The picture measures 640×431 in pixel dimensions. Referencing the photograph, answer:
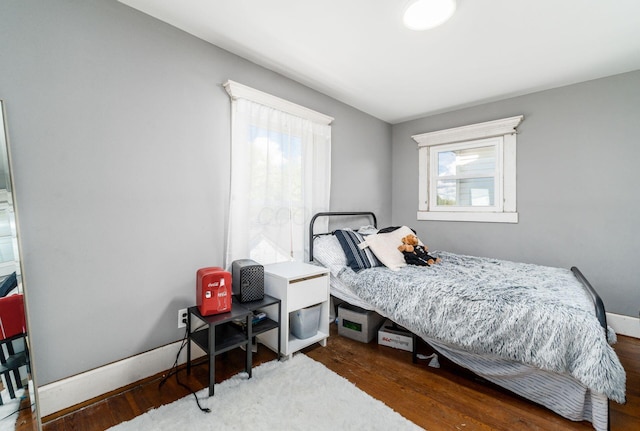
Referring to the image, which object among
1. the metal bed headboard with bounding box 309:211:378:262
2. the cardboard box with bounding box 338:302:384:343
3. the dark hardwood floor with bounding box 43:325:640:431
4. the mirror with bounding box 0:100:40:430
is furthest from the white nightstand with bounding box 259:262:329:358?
the mirror with bounding box 0:100:40:430

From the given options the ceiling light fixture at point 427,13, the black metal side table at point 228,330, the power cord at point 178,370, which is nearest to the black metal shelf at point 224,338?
the black metal side table at point 228,330

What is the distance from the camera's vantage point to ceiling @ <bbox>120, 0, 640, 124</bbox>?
1.74 m

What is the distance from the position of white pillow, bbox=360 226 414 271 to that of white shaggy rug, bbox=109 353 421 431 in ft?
3.54

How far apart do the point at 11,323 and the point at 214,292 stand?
3.05 feet

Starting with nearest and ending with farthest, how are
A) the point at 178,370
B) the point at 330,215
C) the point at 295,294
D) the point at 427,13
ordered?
the point at 427,13, the point at 178,370, the point at 295,294, the point at 330,215

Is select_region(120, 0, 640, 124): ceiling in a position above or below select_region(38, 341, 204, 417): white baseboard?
above

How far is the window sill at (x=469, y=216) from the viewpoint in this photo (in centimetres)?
316

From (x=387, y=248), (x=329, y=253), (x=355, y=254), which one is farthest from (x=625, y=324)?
(x=329, y=253)

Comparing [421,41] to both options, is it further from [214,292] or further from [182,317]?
[182,317]

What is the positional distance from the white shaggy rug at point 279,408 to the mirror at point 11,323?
409mm

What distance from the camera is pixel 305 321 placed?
2.19 meters

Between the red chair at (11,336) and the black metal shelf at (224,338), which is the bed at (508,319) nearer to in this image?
the black metal shelf at (224,338)

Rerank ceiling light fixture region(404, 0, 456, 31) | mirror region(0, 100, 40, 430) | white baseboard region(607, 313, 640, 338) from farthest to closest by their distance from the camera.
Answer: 1. white baseboard region(607, 313, 640, 338)
2. ceiling light fixture region(404, 0, 456, 31)
3. mirror region(0, 100, 40, 430)

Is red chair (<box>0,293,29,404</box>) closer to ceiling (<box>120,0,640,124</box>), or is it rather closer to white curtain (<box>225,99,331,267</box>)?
white curtain (<box>225,99,331,267</box>)
